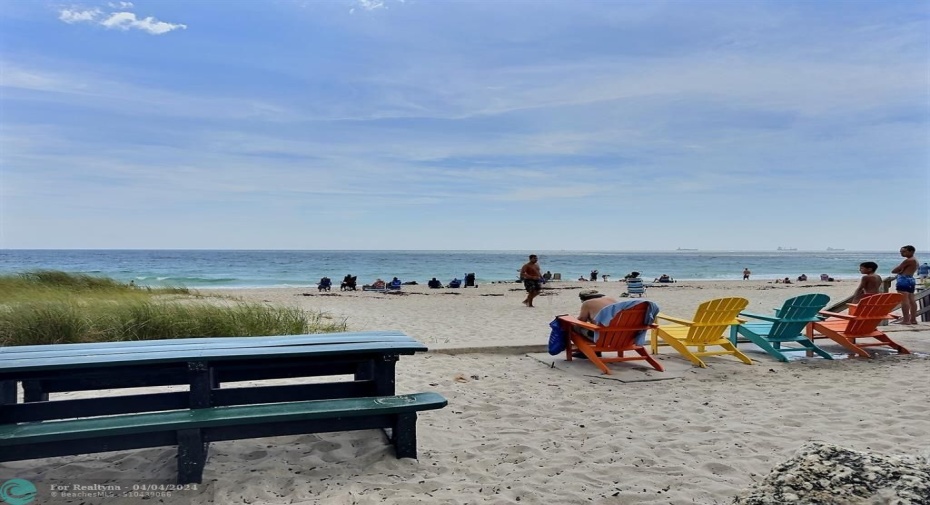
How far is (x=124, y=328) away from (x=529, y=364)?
4715 mm

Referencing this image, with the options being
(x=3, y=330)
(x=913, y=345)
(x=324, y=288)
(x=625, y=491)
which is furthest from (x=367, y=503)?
(x=324, y=288)

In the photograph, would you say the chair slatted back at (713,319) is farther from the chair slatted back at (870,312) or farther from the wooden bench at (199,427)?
the wooden bench at (199,427)

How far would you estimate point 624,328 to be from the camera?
579cm

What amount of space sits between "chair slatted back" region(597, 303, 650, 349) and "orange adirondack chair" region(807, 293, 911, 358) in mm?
2973

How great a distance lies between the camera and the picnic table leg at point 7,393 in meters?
3.12

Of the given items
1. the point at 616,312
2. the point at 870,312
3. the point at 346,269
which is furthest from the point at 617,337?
the point at 346,269

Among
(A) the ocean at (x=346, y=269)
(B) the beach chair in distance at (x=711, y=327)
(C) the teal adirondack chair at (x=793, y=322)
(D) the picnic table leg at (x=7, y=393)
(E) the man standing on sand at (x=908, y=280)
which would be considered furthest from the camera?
(A) the ocean at (x=346, y=269)

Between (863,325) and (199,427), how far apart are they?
756cm

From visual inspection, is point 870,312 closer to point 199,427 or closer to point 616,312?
point 616,312

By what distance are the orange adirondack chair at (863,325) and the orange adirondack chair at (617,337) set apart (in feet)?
8.85

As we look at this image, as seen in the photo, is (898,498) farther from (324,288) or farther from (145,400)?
(324,288)

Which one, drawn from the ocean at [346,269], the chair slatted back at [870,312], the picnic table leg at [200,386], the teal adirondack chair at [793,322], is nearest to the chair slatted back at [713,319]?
the teal adirondack chair at [793,322]

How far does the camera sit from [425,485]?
3.10 m

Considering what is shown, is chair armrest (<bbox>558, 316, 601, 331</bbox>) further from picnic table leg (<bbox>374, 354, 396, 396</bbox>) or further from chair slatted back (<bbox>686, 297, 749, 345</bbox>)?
picnic table leg (<bbox>374, 354, 396, 396</bbox>)
